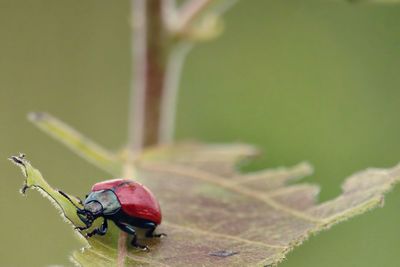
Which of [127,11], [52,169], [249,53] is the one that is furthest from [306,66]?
[127,11]

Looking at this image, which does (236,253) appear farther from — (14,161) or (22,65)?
(22,65)

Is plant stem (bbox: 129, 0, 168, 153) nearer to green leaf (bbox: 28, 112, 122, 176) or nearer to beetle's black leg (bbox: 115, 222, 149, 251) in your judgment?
green leaf (bbox: 28, 112, 122, 176)

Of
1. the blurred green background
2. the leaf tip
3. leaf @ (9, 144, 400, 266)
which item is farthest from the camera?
the blurred green background

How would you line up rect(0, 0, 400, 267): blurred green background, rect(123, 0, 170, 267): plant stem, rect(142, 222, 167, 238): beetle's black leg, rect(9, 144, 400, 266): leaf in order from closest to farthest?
rect(9, 144, 400, 266): leaf
rect(142, 222, 167, 238): beetle's black leg
rect(123, 0, 170, 267): plant stem
rect(0, 0, 400, 267): blurred green background

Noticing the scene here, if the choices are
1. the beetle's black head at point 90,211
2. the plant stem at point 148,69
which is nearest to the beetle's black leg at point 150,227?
the beetle's black head at point 90,211

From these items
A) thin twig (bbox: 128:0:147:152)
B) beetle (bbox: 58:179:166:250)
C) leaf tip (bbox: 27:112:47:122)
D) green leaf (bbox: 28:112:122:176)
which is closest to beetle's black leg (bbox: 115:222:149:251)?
beetle (bbox: 58:179:166:250)

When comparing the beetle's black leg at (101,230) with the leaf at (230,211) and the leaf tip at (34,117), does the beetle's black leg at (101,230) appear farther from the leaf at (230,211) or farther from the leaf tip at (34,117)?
the leaf tip at (34,117)
